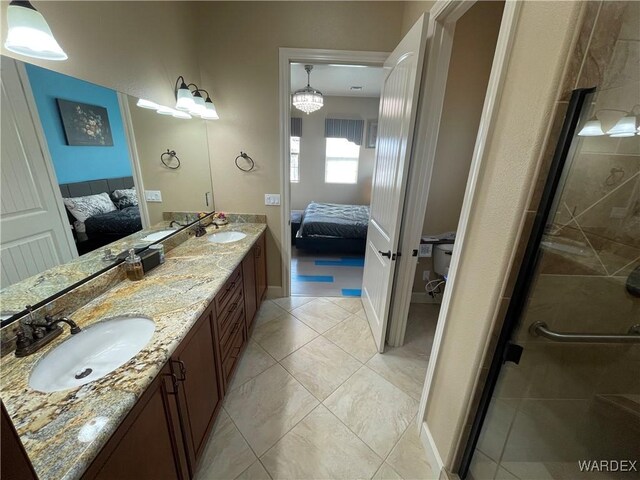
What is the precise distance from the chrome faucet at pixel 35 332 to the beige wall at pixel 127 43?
1.01m

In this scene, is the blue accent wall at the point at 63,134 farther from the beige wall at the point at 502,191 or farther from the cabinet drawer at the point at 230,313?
the beige wall at the point at 502,191

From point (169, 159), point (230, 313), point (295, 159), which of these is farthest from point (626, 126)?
point (295, 159)

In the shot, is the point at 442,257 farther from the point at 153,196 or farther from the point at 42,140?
the point at 42,140

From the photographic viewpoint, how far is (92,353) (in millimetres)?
1028

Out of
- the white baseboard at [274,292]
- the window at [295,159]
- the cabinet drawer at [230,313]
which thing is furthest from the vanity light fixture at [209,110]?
the window at [295,159]

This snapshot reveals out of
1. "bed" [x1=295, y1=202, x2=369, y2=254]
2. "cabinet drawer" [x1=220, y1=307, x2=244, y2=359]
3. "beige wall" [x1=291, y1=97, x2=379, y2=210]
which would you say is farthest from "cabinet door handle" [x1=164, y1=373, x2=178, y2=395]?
"beige wall" [x1=291, y1=97, x2=379, y2=210]

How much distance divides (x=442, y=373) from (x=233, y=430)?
1215 millimetres

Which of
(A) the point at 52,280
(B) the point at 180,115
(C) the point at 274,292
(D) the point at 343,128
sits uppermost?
(D) the point at 343,128

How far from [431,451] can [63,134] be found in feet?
7.67

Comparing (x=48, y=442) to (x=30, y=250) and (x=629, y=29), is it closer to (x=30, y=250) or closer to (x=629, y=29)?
(x=30, y=250)

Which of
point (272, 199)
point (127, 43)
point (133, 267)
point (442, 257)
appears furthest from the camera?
point (272, 199)

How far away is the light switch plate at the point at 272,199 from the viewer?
8.48ft

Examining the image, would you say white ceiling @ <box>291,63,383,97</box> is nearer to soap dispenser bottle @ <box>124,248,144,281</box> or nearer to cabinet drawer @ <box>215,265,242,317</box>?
cabinet drawer @ <box>215,265,242,317</box>

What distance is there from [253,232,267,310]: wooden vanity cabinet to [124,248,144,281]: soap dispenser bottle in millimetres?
949
